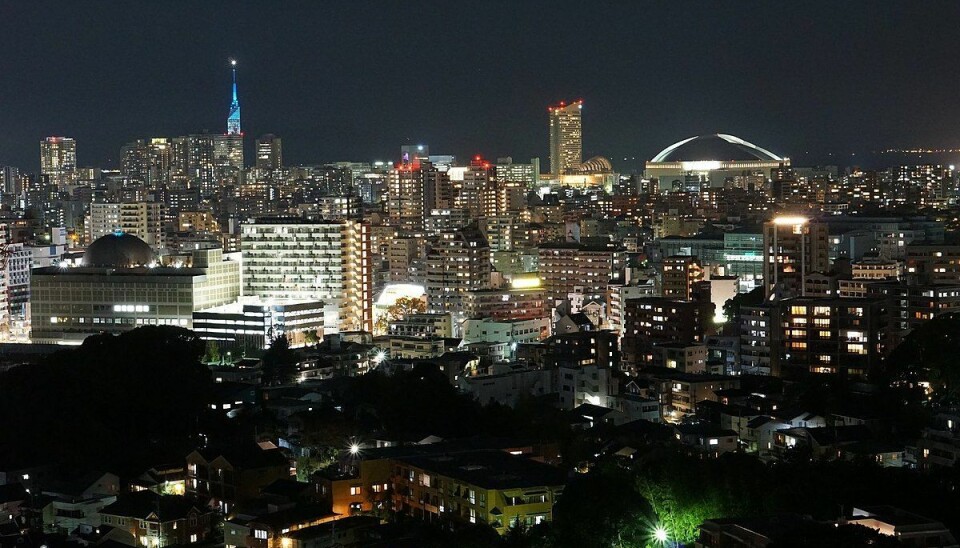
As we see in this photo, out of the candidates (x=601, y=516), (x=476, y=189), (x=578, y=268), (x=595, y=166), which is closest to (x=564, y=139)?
(x=595, y=166)

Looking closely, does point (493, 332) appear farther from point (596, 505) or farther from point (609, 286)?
point (596, 505)

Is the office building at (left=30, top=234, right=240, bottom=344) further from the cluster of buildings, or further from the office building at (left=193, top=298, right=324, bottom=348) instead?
the office building at (left=193, top=298, right=324, bottom=348)

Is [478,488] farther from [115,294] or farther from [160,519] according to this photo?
[115,294]

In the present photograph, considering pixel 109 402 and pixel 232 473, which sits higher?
pixel 109 402

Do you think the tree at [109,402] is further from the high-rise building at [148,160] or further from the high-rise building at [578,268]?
the high-rise building at [148,160]

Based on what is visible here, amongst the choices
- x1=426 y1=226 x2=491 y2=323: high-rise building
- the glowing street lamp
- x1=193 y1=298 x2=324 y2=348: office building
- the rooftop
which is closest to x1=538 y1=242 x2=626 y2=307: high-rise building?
x1=426 y1=226 x2=491 y2=323: high-rise building

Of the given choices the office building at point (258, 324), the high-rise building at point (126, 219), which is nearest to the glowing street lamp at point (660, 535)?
the office building at point (258, 324)

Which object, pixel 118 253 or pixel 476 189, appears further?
pixel 476 189
